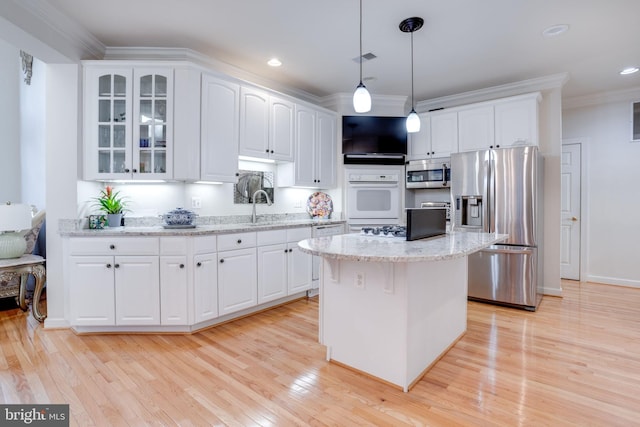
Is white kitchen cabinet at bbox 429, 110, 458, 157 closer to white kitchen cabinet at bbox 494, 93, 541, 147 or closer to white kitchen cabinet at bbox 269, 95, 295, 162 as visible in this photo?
white kitchen cabinet at bbox 494, 93, 541, 147

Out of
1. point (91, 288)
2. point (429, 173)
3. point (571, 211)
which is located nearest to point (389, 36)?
point (429, 173)

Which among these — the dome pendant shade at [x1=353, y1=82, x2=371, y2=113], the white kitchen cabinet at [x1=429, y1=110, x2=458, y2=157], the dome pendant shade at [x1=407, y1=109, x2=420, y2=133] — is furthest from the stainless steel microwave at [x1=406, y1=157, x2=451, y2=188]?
the dome pendant shade at [x1=353, y1=82, x2=371, y2=113]

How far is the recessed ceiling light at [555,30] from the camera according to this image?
2.83 meters

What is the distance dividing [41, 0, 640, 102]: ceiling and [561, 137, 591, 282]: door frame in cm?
97

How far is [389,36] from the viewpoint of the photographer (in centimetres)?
303

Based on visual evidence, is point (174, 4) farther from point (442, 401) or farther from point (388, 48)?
point (442, 401)

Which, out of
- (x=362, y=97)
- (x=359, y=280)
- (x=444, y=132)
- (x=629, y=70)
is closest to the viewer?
(x=359, y=280)

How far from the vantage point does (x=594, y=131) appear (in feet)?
15.5

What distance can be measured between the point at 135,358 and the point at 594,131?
6.22 meters

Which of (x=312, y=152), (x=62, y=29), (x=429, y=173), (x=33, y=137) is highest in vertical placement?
(x=62, y=29)

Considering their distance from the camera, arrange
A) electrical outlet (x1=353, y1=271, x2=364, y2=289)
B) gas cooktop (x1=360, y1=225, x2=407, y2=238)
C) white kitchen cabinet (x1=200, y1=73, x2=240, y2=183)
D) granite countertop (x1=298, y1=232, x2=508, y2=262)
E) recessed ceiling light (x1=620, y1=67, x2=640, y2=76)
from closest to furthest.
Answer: granite countertop (x1=298, y1=232, x2=508, y2=262), electrical outlet (x1=353, y1=271, x2=364, y2=289), gas cooktop (x1=360, y1=225, x2=407, y2=238), white kitchen cabinet (x1=200, y1=73, x2=240, y2=183), recessed ceiling light (x1=620, y1=67, x2=640, y2=76)

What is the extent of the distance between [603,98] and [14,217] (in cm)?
724

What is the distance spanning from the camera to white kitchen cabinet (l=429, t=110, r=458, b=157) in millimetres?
4305

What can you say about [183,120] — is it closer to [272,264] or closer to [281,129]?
[281,129]
